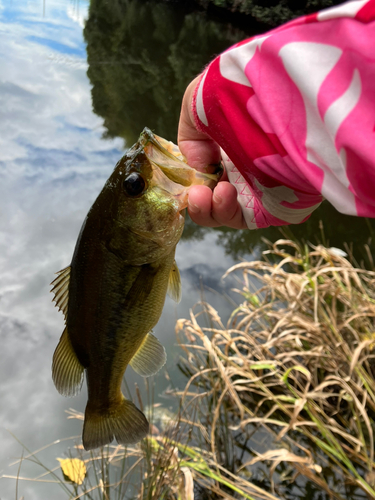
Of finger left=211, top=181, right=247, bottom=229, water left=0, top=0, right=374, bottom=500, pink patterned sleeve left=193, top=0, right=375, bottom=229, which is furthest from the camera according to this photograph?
water left=0, top=0, right=374, bottom=500

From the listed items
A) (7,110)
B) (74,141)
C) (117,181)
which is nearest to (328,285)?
(117,181)

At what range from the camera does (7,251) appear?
5047 millimetres

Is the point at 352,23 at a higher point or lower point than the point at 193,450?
higher

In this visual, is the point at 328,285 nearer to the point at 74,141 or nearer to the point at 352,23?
the point at 352,23

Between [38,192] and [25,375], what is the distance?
3.23m

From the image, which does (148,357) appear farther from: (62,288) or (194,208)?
(194,208)

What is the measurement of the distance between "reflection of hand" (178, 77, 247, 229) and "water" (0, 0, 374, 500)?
6.56ft

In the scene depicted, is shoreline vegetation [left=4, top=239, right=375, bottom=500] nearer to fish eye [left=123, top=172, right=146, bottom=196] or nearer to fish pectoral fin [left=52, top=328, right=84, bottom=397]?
fish pectoral fin [left=52, top=328, right=84, bottom=397]

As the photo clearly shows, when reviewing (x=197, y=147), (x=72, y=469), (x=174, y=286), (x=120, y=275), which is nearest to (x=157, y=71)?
(x=72, y=469)

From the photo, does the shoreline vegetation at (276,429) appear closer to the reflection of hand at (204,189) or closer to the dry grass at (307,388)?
the dry grass at (307,388)

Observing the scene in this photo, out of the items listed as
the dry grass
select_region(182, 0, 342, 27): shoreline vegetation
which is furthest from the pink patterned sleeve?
select_region(182, 0, 342, 27): shoreline vegetation

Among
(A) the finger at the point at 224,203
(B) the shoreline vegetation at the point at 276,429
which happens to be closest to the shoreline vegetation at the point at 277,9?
(B) the shoreline vegetation at the point at 276,429

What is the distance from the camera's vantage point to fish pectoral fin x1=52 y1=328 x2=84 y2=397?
1.46m

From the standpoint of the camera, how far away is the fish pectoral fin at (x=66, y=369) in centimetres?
146
